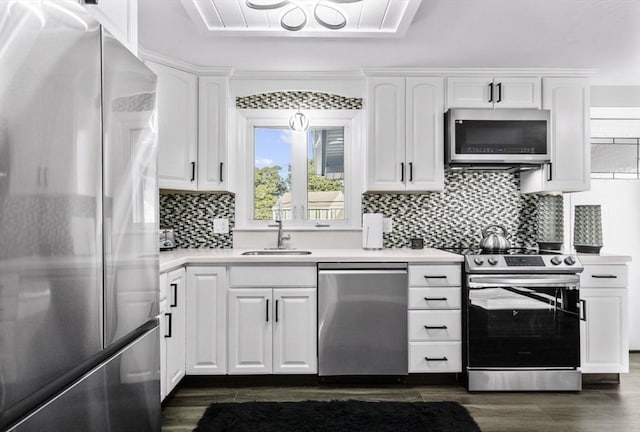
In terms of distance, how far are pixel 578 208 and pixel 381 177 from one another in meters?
1.55

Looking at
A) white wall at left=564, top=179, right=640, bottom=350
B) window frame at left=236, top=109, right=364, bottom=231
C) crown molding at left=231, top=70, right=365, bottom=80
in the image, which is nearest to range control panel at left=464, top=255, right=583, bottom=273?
white wall at left=564, top=179, right=640, bottom=350

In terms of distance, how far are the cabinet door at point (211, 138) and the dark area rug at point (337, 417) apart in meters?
1.60

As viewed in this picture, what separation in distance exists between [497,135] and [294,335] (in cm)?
214

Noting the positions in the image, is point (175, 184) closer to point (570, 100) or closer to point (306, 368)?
point (306, 368)

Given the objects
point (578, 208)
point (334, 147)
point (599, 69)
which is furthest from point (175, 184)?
point (599, 69)

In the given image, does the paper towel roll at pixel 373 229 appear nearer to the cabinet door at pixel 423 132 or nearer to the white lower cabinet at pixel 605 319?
the cabinet door at pixel 423 132

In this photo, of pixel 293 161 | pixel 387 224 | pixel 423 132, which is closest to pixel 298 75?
pixel 293 161

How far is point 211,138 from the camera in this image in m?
3.14

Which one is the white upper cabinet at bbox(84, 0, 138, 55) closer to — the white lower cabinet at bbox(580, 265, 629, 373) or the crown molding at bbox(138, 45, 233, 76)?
the crown molding at bbox(138, 45, 233, 76)

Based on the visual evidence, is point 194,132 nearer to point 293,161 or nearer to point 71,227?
point 293,161

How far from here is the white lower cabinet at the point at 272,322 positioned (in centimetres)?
279

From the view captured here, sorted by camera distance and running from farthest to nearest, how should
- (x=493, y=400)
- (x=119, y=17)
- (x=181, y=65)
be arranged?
(x=181, y=65) < (x=493, y=400) < (x=119, y=17)

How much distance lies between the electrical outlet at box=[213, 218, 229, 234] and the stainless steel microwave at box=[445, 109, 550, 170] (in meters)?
1.87

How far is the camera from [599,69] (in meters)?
3.22
